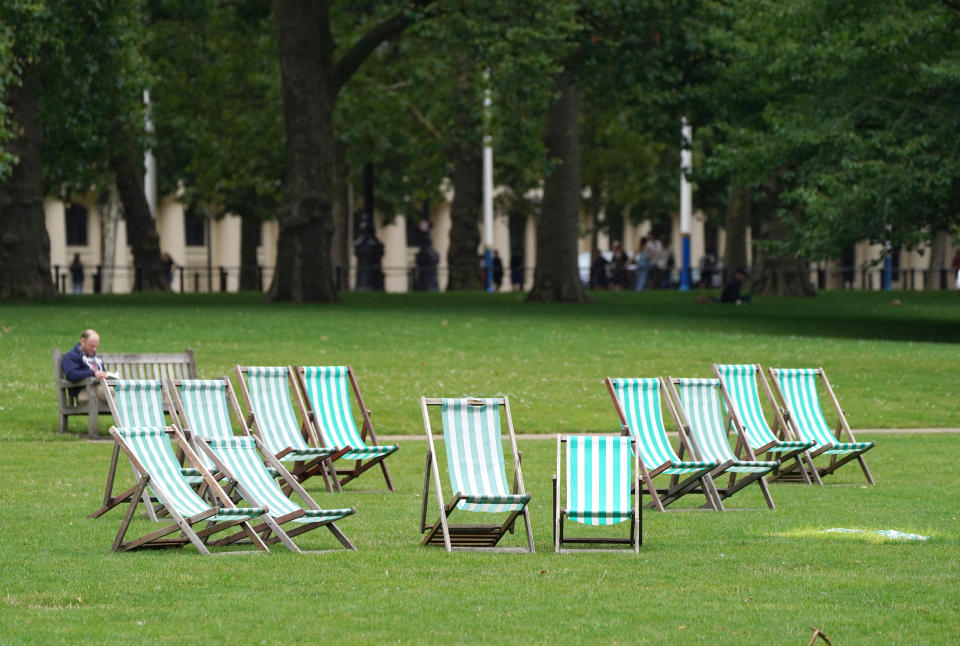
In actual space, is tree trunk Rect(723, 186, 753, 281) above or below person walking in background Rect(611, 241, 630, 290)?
Result: above

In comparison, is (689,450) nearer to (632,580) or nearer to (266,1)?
(632,580)

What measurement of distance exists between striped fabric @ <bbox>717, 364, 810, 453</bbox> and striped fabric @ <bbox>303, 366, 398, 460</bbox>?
3.17 meters

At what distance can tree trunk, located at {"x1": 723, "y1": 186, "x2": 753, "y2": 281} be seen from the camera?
51.9 metres

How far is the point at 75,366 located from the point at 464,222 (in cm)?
3343

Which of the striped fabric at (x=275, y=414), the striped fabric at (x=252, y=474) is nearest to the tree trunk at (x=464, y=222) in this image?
the striped fabric at (x=275, y=414)

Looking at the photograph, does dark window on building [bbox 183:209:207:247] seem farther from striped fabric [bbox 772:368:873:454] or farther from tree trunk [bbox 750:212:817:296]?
striped fabric [bbox 772:368:873:454]

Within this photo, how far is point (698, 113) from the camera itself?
38344 millimetres

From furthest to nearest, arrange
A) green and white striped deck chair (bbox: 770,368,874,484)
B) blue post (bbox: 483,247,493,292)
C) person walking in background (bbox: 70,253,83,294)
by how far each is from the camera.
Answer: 1. person walking in background (bbox: 70,253,83,294)
2. blue post (bbox: 483,247,493,292)
3. green and white striped deck chair (bbox: 770,368,874,484)

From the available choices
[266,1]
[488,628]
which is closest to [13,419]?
[488,628]

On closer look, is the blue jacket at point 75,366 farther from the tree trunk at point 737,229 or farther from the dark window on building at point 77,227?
the dark window on building at point 77,227

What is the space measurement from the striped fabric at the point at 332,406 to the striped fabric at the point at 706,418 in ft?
8.57

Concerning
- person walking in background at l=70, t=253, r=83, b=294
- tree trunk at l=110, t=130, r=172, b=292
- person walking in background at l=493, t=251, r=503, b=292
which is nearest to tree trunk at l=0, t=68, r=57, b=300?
tree trunk at l=110, t=130, r=172, b=292

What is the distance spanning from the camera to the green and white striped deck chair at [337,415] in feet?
48.7

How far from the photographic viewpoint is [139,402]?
42.8 ft
